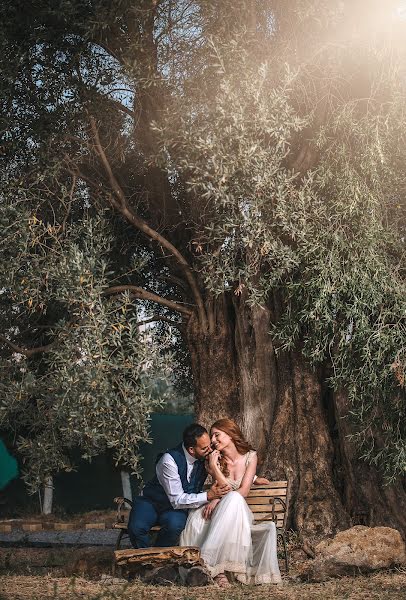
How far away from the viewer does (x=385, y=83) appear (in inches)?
453

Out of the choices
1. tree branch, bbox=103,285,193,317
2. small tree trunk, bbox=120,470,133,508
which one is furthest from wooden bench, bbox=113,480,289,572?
small tree trunk, bbox=120,470,133,508

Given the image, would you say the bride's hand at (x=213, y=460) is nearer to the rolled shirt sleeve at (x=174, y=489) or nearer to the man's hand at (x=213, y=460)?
the man's hand at (x=213, y=460)

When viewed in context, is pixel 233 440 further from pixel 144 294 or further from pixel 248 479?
pixel 144 294

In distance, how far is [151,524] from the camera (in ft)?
33.9

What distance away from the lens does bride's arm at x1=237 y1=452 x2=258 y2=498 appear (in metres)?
10.2

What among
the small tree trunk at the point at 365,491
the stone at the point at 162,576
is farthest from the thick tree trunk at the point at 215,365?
the stone at the point at 162,576

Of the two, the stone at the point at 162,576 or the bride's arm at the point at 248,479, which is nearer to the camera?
the stone at the point at 162,576

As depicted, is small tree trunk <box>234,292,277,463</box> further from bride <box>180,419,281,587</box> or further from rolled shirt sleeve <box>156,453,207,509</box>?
rolled shirt sleeve <box>156,453,207,509</box>

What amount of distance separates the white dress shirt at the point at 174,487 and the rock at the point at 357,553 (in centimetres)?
151

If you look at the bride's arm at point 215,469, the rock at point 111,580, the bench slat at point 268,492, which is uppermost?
the bride's arm at point 215,469

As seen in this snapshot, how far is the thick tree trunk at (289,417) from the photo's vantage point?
11.8m

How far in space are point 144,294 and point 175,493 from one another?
3.06 metres

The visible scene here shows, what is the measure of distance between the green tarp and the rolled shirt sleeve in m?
9.91

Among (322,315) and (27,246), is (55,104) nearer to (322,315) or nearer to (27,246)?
(27,246)
